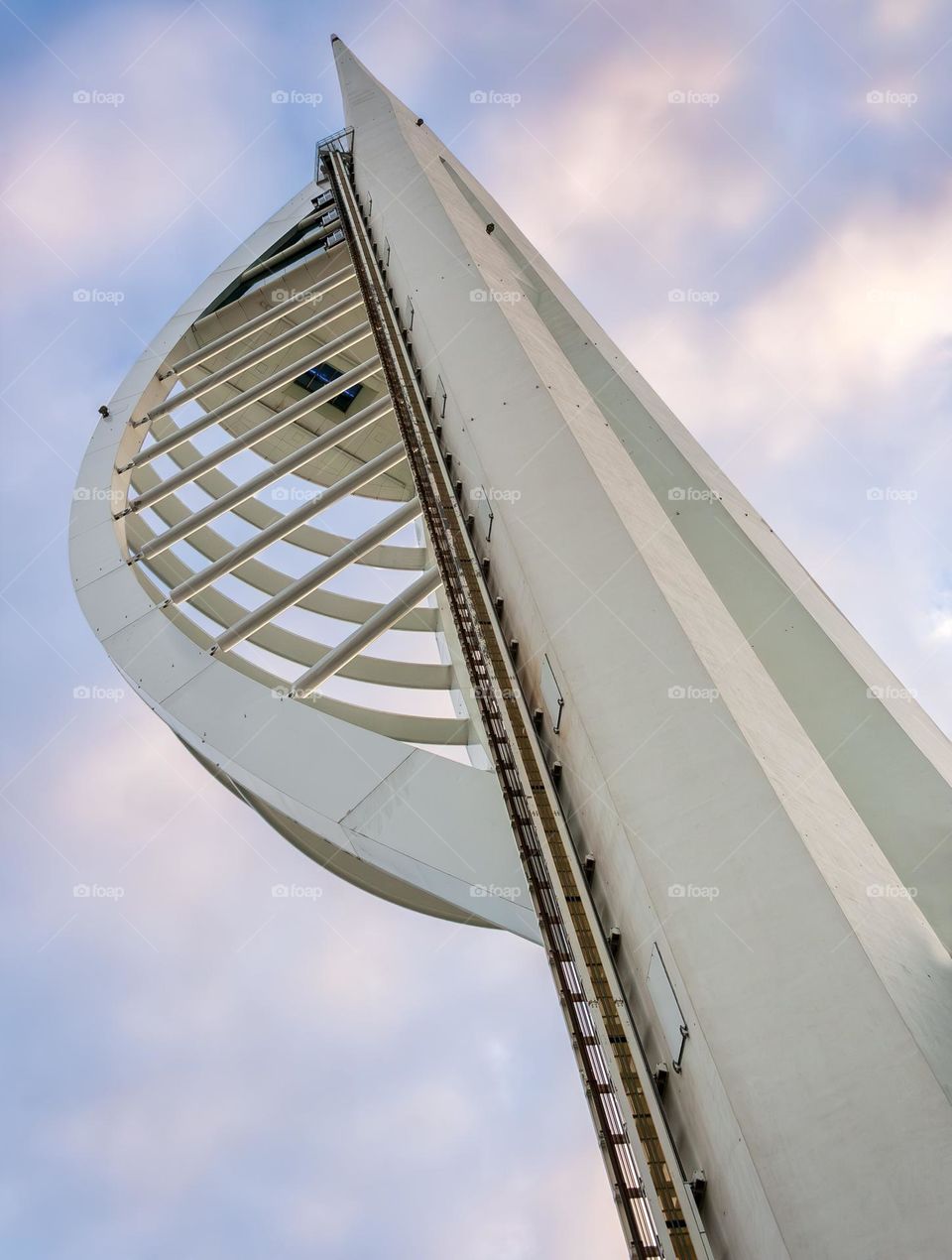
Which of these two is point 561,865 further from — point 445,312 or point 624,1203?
point 445,312

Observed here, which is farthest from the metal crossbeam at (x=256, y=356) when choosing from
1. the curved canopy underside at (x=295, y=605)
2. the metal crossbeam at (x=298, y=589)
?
the metal crossbeam at (x=298, y=589)

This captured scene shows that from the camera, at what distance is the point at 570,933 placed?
3324mm

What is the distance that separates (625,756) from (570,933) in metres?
0.68

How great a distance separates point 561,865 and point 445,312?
496 cm

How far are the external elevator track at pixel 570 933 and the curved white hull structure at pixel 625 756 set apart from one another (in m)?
0.01

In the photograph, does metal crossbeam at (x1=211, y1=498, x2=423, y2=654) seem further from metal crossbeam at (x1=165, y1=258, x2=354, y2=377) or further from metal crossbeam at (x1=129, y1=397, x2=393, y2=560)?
metal crossbeam at (x1=165, y1=258, x2=354, y2=377)

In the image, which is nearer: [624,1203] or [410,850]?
[624,1203]

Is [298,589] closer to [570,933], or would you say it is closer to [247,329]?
[570,933]

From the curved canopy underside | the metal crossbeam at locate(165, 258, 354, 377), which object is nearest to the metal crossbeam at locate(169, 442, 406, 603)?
the curved canopy underside

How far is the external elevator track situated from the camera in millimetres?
2604

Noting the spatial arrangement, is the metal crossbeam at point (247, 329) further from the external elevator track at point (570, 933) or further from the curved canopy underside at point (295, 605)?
the external elevator track at point (570, 933)

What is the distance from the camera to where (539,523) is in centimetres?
477

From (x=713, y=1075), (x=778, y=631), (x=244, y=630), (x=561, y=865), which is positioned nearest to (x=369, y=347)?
(x=244, y=630)

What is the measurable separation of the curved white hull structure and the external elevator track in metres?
0.01
